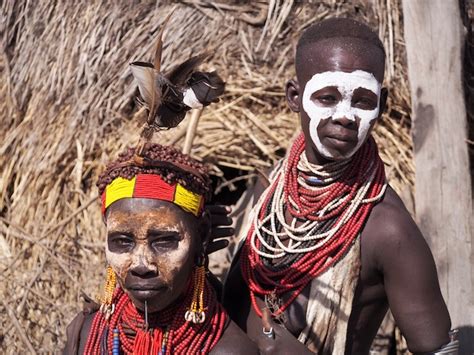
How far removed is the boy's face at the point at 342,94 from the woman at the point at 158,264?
1.43 feet

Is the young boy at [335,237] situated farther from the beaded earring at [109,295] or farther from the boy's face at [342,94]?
the beaded earring at [109,295]

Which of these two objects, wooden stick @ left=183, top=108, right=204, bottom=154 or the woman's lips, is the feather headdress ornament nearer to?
the woman's lips

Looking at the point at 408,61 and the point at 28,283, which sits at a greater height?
the point at 408,61

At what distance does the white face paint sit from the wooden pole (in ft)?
4.17

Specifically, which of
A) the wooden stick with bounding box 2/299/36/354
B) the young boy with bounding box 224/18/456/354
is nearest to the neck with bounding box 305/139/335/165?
the young boy with bounding box 224/18/456/354

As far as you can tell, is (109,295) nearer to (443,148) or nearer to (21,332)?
(21,332)

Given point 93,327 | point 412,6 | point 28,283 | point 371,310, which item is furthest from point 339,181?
point 28,283

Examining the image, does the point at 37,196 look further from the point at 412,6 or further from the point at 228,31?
the point at 412,6

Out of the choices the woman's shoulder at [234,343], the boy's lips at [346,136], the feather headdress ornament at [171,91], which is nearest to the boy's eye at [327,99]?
the boy's lips at [346,136]

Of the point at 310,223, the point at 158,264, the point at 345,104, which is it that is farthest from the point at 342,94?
the point at 158,264

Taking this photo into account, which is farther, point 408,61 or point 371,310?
point 408,61

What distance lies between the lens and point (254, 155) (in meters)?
4.95

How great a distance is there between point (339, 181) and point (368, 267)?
29cm

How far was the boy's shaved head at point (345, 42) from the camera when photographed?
2826mm
